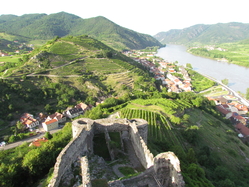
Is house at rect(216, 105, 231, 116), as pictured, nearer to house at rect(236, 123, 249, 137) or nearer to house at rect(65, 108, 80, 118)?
house at rect(236, 123, 249, 137)

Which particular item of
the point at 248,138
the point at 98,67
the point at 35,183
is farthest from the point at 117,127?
the point at 98,67

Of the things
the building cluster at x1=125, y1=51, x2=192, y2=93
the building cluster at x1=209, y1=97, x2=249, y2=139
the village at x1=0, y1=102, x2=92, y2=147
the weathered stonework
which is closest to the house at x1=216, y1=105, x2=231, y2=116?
the building cluster at x1=209, y1=97, x2=249, y2=139

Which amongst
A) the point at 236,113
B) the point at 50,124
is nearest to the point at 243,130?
the point at 236,113

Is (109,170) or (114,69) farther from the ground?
(109,170)

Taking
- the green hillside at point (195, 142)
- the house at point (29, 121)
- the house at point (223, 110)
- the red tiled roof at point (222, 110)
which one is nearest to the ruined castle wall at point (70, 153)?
the green hillside at point (195, 142)

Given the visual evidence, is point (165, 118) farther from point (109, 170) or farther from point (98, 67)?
point (98, 67)

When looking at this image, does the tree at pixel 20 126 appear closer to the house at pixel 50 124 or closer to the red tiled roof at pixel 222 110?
the house at pixel 50 124

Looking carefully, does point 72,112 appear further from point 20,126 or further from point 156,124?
point 156,124
